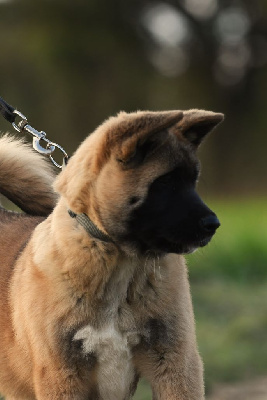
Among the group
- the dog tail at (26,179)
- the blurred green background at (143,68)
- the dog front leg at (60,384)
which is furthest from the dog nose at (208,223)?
→ the blurred green background at (143,68)

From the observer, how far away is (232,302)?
7398 millimetres

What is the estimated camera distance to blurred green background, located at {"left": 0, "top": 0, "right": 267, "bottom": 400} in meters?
21.8

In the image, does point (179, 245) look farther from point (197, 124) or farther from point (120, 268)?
point (197, 124)

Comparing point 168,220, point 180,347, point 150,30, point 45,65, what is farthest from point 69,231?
point 150,30

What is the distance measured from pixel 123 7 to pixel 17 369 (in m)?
23.4

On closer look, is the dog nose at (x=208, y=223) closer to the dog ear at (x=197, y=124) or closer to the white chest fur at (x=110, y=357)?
the dog ear at (x=197, y=124)

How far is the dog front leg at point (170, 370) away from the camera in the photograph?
347 centimetres

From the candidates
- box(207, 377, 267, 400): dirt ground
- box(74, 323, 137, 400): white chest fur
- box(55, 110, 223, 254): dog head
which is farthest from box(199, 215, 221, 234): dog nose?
box(207, 377, 267, 400): dirt ground

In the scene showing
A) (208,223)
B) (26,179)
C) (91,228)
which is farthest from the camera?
(26,179)

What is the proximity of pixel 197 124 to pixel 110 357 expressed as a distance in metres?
1.08

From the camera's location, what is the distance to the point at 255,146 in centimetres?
2375

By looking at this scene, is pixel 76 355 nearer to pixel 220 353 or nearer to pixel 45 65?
pixel 220 353

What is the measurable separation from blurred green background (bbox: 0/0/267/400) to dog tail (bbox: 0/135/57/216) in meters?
14.7

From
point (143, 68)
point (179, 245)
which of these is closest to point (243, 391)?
point (179, 245)
